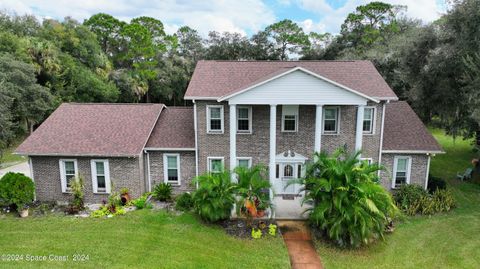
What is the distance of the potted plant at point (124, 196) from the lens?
15.8 m

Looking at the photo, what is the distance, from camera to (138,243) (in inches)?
477

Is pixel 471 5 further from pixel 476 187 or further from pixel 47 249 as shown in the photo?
pixel 47 249

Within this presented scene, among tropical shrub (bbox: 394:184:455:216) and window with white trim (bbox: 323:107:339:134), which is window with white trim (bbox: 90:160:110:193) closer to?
window with white trim (bbox: 323:107:339:134)

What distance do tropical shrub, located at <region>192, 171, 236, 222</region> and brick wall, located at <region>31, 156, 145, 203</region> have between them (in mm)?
4356

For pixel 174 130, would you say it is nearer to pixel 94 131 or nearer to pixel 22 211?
pixel 94 131

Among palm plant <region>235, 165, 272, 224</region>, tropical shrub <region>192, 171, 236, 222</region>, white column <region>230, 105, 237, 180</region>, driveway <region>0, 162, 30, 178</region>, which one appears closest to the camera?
palm plant <region>235, 165, 272, 224</region>

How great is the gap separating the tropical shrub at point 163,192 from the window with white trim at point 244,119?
15.7 feet

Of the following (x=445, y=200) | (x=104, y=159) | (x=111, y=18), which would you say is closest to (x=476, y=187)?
(x=445, y=200)

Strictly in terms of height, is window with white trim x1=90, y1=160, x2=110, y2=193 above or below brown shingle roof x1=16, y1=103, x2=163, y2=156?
below

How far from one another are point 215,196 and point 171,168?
179 inches

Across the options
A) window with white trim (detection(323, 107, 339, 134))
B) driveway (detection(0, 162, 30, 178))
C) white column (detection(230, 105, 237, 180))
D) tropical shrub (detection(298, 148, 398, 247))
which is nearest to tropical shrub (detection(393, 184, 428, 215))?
tropical shrub (detection(298, 148, 398, 247))

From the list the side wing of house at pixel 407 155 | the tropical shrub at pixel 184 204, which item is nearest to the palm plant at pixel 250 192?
the tropical shrub at pixel 184 204

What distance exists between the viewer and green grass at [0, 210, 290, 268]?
36.2 ft

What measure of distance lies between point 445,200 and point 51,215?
19.1 meters
